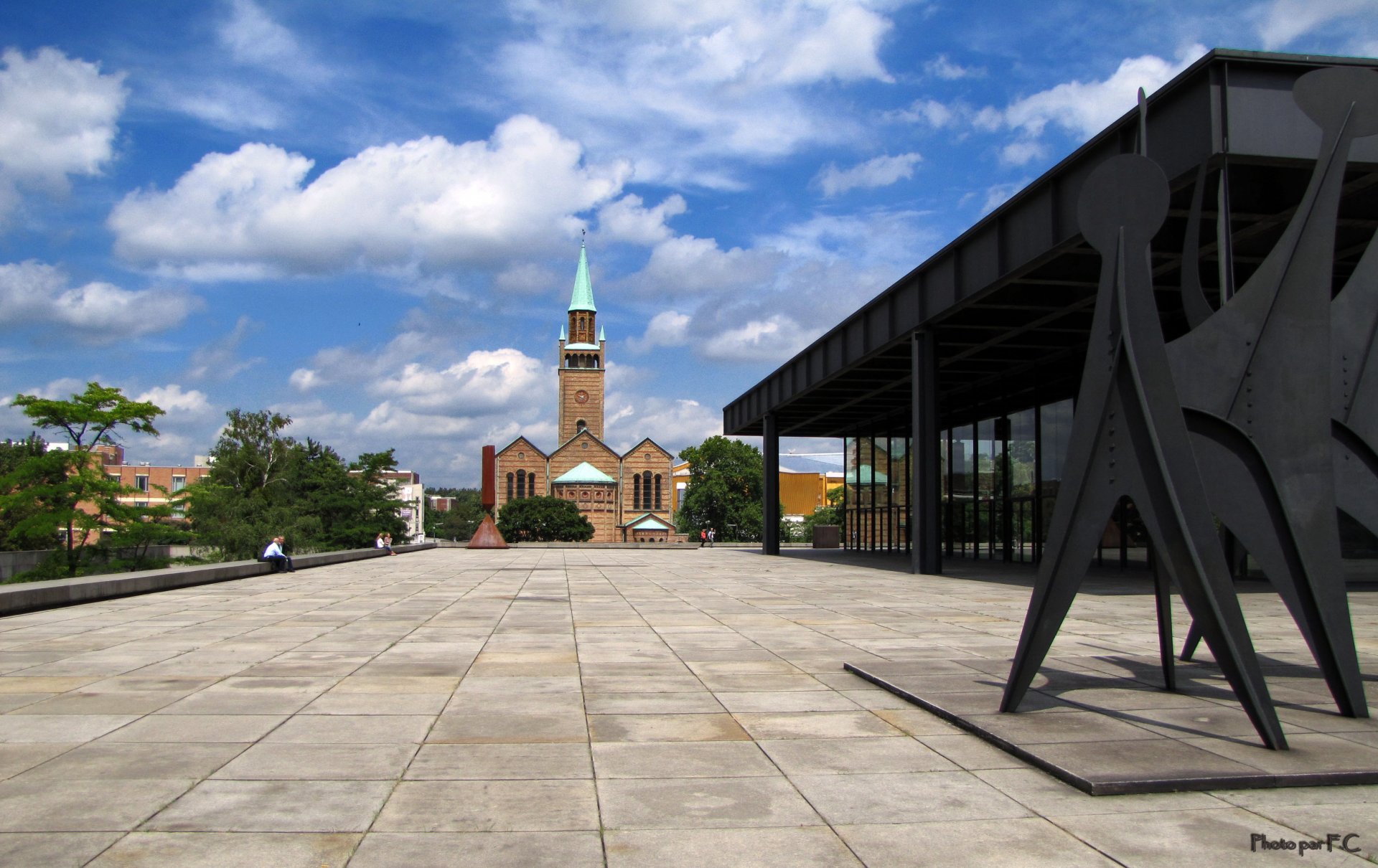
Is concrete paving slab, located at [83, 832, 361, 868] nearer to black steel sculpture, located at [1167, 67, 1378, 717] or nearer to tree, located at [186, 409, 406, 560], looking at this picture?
black steel sculpture, located at [1167, 67, 1378, 717]

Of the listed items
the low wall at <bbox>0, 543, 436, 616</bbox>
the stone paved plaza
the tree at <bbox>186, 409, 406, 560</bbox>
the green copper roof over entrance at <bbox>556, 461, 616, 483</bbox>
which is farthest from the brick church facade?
the stone paved plaza

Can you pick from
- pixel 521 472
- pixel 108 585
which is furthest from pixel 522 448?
pixel 108 585

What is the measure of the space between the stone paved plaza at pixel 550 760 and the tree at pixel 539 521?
301 feet

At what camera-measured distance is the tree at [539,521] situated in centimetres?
10475

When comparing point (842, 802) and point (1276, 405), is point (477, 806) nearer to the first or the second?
point (842, 802)

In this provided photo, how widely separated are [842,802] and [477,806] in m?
1.91

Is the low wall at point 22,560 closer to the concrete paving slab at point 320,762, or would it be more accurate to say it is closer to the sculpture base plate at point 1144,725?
the concrete paving slab at point 320,762

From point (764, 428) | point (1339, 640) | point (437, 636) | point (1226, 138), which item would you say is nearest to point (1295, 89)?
point (1339, 640)

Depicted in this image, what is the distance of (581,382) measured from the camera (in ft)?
454

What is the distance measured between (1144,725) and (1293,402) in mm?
2628

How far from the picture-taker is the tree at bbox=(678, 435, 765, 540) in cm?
9775

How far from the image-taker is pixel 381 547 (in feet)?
150

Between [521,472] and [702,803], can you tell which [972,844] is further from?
[521,472]

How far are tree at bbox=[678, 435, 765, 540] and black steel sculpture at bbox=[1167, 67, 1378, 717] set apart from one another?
8906 cm
